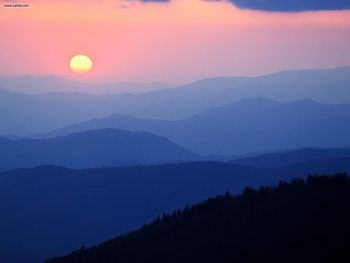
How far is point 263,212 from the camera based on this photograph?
2154 inches

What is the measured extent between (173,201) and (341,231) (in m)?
145

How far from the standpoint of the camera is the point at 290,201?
54.3 m

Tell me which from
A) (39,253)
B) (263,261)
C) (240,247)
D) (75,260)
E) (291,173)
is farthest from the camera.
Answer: (291,173)

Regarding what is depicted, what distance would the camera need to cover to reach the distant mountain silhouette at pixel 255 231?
148 feet

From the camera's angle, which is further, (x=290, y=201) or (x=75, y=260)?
(x=75, y=260)

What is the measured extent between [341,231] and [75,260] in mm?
29508

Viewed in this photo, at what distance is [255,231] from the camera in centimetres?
5131

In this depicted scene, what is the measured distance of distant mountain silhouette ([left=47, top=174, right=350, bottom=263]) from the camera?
45156mm

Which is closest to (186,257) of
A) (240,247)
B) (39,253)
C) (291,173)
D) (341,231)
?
(240,247)

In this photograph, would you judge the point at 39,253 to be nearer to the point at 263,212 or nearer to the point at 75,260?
the point at 75,260

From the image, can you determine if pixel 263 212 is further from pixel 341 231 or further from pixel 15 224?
pixel 15 224

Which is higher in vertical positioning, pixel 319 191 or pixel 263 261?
pixel 319 191

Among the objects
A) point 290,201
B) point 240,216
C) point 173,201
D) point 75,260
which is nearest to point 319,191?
point 290,201

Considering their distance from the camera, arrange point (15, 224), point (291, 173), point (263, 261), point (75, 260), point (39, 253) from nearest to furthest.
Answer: point (263, 261) → point (75, 260) → point (39, 253) → point (15, 224) → point (291, 173)
